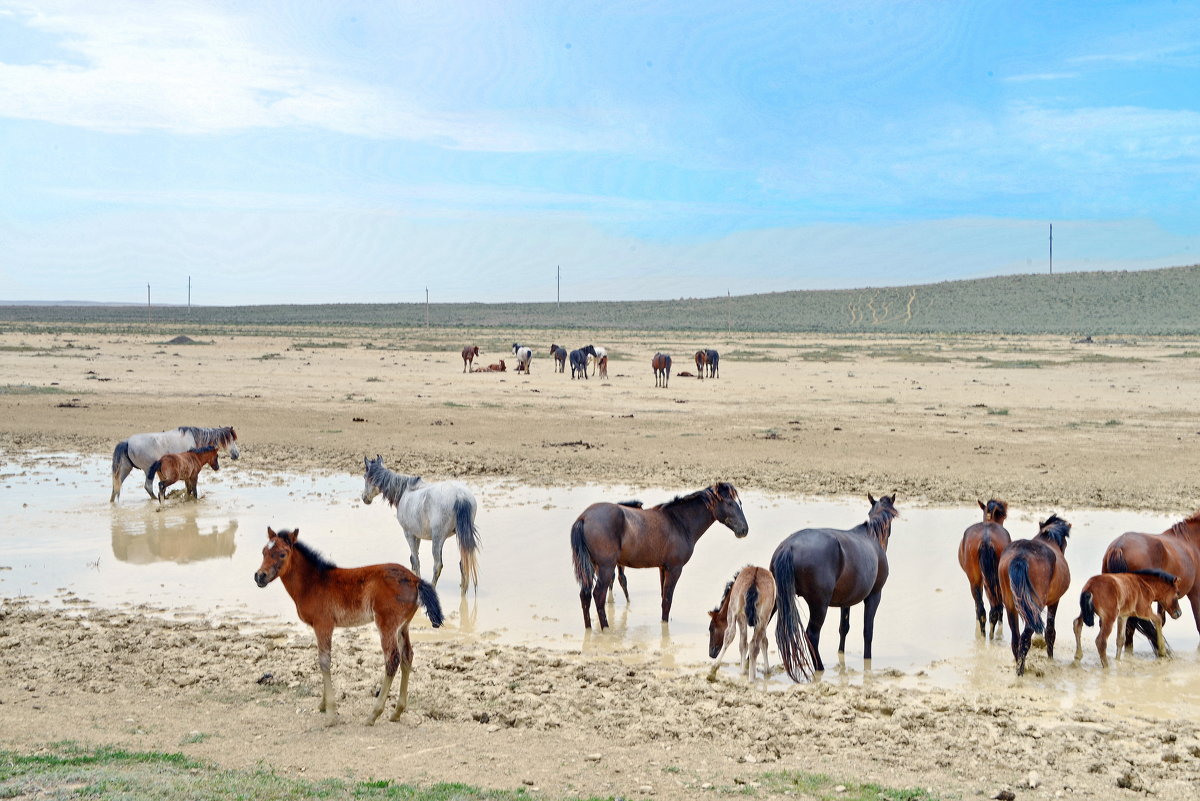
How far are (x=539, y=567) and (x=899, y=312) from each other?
12357 cm

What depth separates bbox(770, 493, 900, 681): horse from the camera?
8.42 m

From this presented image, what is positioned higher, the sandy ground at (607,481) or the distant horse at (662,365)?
the distant horse at (662,365)

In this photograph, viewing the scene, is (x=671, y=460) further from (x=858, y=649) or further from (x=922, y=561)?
(x=858, y=649)

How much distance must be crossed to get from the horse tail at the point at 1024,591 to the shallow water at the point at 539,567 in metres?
0.51

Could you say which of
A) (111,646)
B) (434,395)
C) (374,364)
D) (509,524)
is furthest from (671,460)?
(374,364)

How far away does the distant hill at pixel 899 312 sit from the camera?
10619cm

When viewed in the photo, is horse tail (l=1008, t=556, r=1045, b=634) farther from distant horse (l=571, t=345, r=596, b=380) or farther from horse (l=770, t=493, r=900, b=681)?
distant horse (l=571, t=345, r=596, b=380)

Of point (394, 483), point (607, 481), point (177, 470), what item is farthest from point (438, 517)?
point (607, 481)

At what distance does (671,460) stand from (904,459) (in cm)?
428

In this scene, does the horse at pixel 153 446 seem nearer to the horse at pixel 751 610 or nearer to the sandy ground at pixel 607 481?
the sandy ground at pixel 607 481

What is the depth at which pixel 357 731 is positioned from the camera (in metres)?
6.98

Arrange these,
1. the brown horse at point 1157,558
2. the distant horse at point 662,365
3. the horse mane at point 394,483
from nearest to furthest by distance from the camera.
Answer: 1. the brown horse at point 1157,558
2. the horse mane at point 394,483
3. the distant horse at point 662,365

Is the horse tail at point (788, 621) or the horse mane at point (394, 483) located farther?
the horse mane at point (394, 483)

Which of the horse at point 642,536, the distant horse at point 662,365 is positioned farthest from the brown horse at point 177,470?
the distant horse at point 662,365
